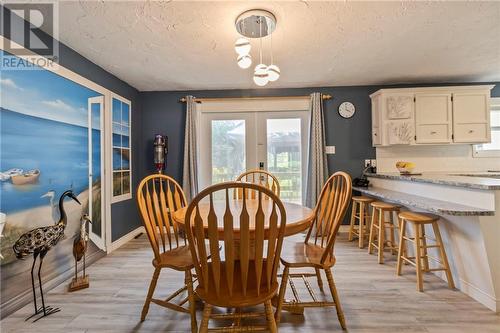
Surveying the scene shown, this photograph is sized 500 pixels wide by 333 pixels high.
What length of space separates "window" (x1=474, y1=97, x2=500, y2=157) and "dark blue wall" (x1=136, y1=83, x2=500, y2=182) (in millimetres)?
212

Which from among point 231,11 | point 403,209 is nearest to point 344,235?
point 403,209

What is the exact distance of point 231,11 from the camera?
176cm

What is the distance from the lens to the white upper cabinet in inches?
126

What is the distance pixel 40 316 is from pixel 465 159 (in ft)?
17.2

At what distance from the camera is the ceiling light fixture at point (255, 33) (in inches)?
66.6

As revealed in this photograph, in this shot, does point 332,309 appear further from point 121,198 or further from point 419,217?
point 121,198

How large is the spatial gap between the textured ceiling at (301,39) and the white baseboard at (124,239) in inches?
85.1

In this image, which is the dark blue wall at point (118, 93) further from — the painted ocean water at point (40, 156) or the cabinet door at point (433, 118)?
the cabinet door at point (433, 118)

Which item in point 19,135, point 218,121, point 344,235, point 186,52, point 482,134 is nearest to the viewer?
point 19,135

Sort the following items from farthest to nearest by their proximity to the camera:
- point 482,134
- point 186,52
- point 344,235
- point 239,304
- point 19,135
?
point 344,235, point 482,134, point 186,52, point 19,135, point 239,304

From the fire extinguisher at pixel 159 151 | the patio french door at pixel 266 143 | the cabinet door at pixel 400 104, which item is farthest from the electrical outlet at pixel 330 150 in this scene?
the fire extinguisher at pixel 159 151

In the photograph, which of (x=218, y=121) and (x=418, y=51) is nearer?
(x=418, y=51)

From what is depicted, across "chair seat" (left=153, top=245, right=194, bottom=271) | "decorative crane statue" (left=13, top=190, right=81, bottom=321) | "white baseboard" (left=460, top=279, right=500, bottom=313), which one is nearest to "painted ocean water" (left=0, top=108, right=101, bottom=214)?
"decorative crane statue" (left=13, top=190, right=81, bottom=321)

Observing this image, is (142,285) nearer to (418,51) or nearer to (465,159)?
(418,51)
